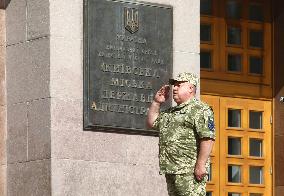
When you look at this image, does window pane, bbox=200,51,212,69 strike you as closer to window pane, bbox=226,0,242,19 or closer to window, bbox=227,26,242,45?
window, bbox=227,26,242,45

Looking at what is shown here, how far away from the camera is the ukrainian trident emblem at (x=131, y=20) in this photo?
54.4 feet

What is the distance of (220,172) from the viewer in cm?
1892

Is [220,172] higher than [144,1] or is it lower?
lower

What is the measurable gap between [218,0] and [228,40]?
25.3 inches

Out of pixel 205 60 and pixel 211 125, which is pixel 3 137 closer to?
pixel 205 60

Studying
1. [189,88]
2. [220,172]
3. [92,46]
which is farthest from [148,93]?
[189,88]

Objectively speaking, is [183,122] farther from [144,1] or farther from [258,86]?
[258,86]

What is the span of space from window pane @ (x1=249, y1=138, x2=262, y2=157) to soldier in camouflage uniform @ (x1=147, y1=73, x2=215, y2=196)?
6.96 meters

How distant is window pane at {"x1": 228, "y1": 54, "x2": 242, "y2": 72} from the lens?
19.3 metres

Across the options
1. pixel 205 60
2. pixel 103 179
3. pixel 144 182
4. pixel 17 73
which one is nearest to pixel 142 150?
pixel 144 182

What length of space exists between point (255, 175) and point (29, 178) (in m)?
4.77

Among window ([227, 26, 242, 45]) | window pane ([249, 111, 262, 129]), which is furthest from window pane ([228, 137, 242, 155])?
window ([227, 26, 242, 45])

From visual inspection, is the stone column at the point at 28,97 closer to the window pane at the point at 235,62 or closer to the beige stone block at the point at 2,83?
the beige stone block at the point at 2,83

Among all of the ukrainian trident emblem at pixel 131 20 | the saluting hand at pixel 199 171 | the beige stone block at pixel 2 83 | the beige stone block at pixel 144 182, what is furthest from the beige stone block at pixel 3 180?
the saluting hand at pixel 199 171
